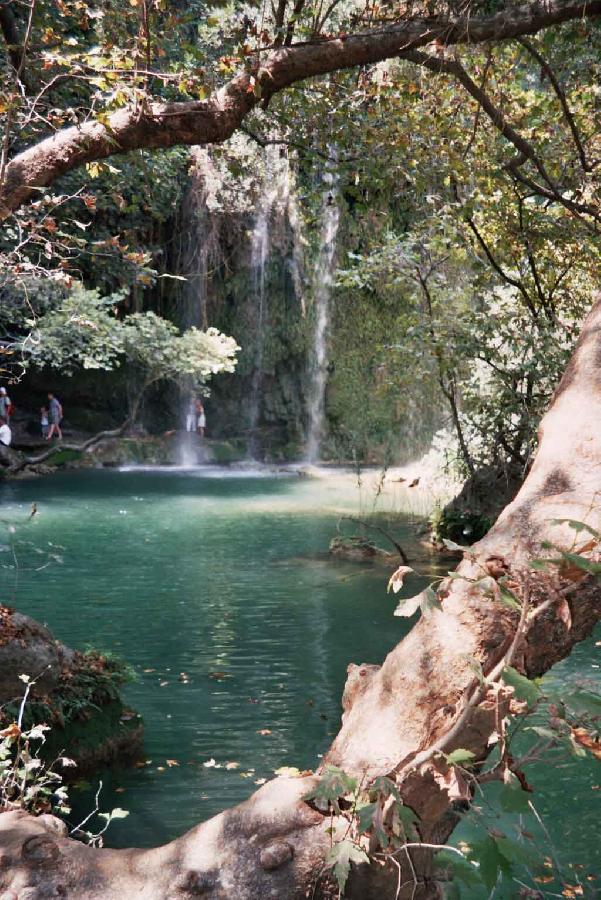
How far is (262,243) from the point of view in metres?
25.5

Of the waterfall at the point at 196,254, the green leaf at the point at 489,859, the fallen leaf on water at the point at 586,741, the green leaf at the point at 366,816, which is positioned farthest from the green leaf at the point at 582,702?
the waterfall at the point at 196,254

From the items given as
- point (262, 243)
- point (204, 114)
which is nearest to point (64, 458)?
point (262, 243)

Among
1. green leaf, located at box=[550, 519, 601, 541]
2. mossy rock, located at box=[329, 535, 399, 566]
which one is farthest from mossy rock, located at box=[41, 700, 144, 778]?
mossy rock, located at box=[329, 535, 399, 566]

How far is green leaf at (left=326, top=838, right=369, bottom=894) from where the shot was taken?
6.07ft

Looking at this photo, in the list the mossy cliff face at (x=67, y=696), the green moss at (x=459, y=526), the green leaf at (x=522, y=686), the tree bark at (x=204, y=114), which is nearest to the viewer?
the green leaf at (x=522, y=686)

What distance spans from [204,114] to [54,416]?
70.6ft

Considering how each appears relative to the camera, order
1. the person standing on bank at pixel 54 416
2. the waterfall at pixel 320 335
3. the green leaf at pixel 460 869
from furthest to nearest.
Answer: the waterfall at pixel 320 335 < the person standing on bank at pixel 54 416 < the green leaf at pixel 460 869

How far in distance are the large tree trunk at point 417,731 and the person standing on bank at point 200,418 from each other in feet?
77.6

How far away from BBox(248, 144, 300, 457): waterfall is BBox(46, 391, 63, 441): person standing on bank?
552cm

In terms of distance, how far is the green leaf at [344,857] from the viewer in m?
1.85

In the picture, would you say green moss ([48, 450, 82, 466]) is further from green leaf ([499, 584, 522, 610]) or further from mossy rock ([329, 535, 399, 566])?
green leaf ([499, 584, 522, 610])

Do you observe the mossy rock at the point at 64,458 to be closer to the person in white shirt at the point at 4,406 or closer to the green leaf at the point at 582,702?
the person in white shirt at the point at 4,406

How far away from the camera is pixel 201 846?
208 cm

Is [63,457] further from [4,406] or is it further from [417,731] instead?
[417,731]
